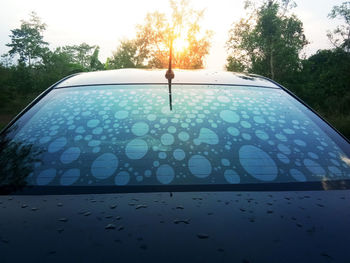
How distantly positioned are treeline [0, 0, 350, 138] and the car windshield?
12.5 metres

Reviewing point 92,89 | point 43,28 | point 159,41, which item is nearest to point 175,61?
point 159,41

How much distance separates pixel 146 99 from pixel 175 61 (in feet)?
145

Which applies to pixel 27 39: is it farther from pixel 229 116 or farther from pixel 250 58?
pixel 229 116

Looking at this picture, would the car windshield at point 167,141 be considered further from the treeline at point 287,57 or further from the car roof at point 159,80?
the treeline at point 287,57

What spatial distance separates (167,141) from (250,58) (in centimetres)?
3249

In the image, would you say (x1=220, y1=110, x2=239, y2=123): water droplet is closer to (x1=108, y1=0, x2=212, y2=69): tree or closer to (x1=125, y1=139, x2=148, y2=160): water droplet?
(x1=125, y1=139, x2=148, y2=160): water droplet

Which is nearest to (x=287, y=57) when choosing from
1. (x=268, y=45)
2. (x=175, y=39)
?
(x=268, y=45)

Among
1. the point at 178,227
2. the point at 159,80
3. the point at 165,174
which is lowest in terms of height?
the point at 178,227

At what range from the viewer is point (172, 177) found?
40.1 inches

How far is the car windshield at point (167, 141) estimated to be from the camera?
3.42 ft

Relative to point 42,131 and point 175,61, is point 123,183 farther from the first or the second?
point 175,61

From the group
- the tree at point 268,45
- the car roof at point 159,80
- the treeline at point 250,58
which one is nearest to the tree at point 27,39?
the treeline at point 250,58

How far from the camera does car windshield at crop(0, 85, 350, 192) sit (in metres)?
1.04

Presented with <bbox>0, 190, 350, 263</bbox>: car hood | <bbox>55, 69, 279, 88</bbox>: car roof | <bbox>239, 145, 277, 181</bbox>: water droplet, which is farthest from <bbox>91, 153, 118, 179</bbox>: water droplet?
<bbox>55, 69, 279, 88</bbox>: car roof
